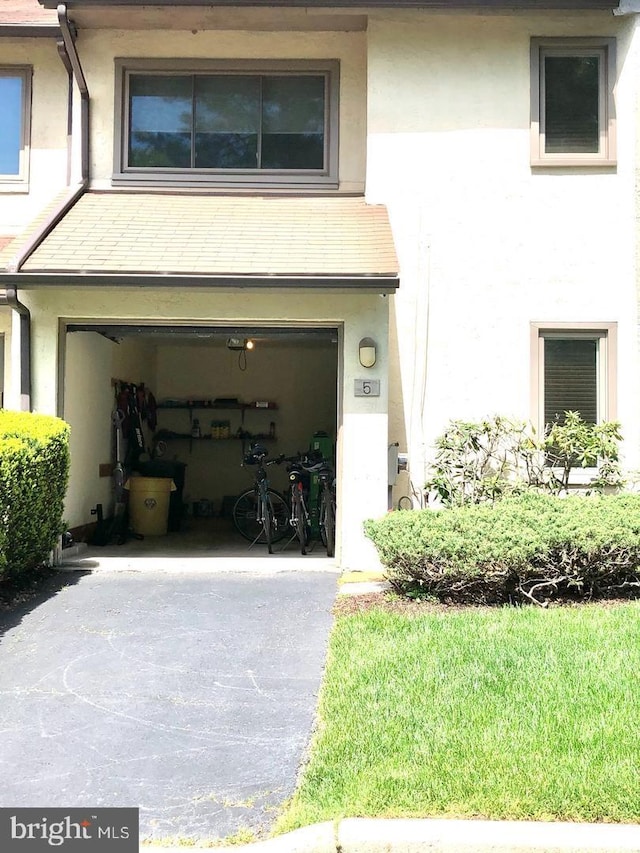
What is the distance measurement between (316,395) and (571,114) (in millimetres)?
7339

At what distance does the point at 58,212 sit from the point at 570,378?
6429 millimetres

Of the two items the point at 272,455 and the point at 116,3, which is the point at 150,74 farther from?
the point at 272,455

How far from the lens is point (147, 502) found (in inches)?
461

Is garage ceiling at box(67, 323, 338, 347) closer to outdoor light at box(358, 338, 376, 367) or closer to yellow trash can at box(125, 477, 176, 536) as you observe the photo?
outdoor light at box(358, 338, 376, 367)

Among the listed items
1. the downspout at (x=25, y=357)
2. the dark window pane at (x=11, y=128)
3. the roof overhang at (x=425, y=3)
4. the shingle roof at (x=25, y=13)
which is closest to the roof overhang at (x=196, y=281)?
the downspout at (x=25, y=357)

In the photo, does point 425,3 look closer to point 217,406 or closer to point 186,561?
point 186,561

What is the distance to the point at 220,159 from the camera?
10086 mm

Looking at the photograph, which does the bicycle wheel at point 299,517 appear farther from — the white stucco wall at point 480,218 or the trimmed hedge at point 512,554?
the trimmed hedge at point 512,554

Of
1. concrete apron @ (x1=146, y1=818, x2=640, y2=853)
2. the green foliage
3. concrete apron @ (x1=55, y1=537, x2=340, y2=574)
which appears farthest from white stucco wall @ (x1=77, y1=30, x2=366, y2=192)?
concrete apron @ (x1=146, y1=818, x2=640, y2=853)

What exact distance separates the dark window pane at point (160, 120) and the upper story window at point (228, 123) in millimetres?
13

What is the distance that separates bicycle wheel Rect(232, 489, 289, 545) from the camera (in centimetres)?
1087

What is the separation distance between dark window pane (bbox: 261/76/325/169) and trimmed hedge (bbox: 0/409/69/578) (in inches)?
178

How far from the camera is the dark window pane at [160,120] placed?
10.1 meters

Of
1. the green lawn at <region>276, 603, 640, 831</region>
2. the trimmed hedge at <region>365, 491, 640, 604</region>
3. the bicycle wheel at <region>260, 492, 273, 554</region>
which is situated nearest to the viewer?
the green lawn at <region>276, 603, 640, 831</region>
